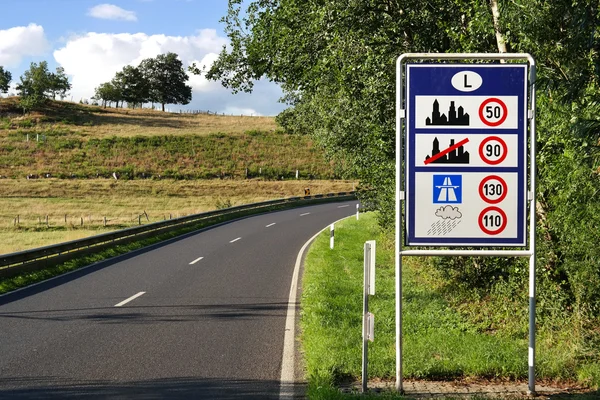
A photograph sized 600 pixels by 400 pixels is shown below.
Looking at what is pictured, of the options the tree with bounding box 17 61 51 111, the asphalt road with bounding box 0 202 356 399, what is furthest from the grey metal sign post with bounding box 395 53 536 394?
the tree with bounding box 17 61 51 111

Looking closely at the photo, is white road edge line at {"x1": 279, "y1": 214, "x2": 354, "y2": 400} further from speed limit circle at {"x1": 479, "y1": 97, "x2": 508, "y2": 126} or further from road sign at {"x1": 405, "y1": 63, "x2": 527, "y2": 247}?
speed limit circle at {"x1": 479, "y1": 97, "x2": 508, "y2": 126}

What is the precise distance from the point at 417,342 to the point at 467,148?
297 cm

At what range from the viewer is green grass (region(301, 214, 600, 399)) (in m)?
7.37

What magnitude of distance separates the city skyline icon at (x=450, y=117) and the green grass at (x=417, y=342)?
276 centimetres

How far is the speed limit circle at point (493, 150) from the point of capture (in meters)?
7.06

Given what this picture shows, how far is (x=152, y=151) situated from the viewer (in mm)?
77250

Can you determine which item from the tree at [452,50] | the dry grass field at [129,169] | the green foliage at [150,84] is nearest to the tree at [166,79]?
the green foliage at [150,84]

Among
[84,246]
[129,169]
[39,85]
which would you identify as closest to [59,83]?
[39,85]

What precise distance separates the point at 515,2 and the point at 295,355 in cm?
551

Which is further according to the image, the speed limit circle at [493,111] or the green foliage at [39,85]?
the green foliage at [39,85]

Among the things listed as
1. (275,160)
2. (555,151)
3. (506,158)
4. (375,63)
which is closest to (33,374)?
(506,158)

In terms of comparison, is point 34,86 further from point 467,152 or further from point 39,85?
point 467,152

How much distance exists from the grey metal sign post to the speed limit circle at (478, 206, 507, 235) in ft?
0.03

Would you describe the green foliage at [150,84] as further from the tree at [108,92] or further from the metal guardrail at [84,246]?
the metal guardrail at [84,246]
